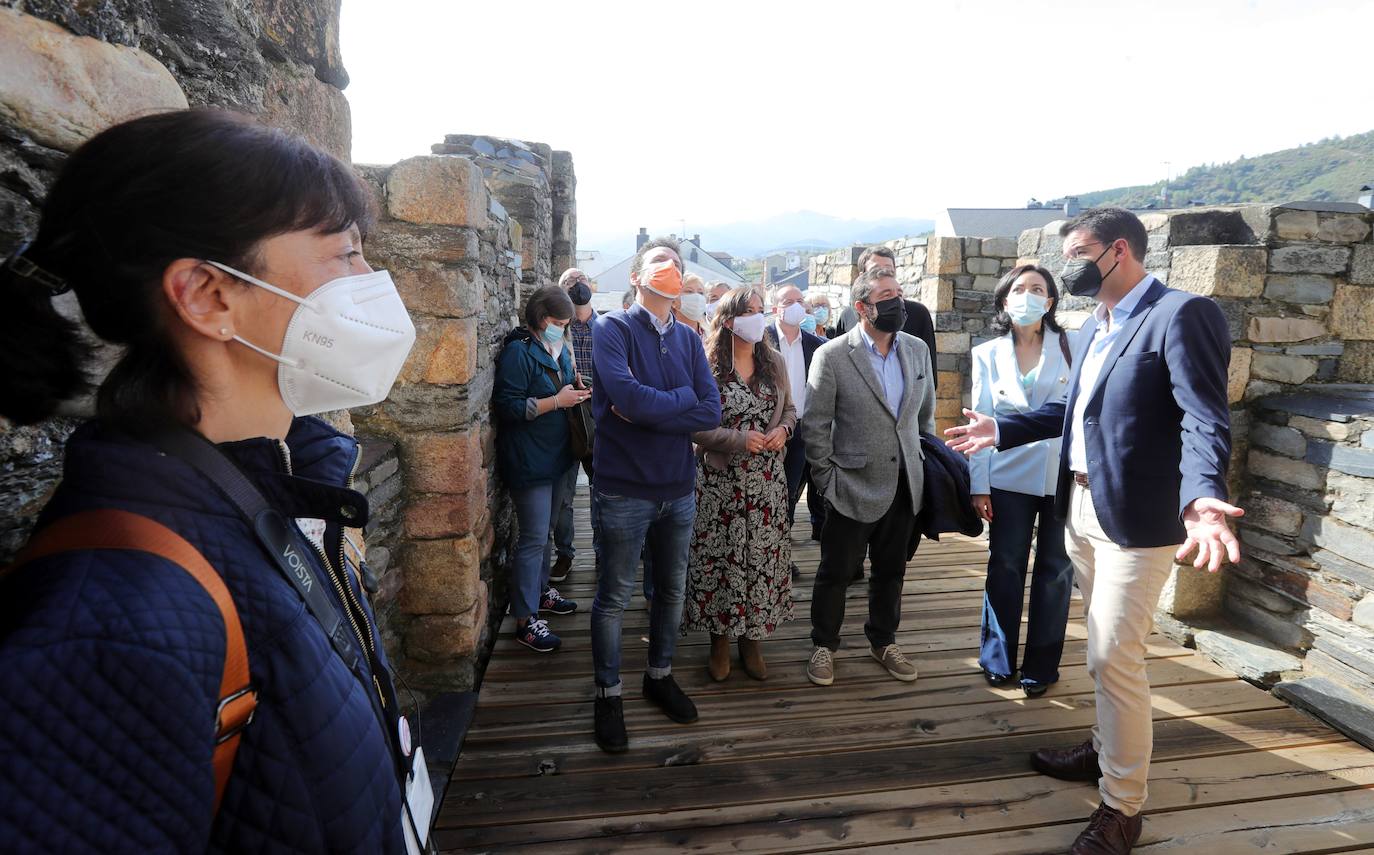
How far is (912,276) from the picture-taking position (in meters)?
7.11

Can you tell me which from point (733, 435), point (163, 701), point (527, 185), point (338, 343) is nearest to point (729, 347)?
point (733, 435)

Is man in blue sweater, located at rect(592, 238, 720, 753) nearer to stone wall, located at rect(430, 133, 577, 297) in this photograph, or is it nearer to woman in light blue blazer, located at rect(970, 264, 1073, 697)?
woman in light blue blazer, located at rect(970, 264, 1073, 697)

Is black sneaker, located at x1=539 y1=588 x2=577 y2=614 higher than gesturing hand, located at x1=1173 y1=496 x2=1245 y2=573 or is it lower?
lower

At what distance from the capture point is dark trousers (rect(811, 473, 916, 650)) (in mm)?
3482

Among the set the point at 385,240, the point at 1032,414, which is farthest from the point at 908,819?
the point at 385,240

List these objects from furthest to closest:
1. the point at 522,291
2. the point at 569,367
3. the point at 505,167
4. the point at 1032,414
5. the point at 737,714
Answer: the point at 505,167 → the point at 522,291 → the point at 569,367 → the point at 737,714 → the point at 1032,414

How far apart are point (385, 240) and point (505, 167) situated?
375cm

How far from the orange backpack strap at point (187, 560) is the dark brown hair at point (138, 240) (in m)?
0.15

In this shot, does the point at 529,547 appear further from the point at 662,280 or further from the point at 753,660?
the point at 662,280

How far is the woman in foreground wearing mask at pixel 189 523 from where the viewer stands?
0.63m

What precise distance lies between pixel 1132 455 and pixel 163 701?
2.64 meters

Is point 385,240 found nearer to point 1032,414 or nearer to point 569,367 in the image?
point 569,367

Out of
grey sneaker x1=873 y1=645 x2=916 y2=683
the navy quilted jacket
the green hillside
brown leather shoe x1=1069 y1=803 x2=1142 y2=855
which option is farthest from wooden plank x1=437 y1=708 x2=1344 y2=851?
→ the green hillside

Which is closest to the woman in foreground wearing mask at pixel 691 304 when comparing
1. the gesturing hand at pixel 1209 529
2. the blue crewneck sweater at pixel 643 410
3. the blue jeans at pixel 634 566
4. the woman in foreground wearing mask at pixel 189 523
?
the blue crewneck sweater at pixel 643 410
